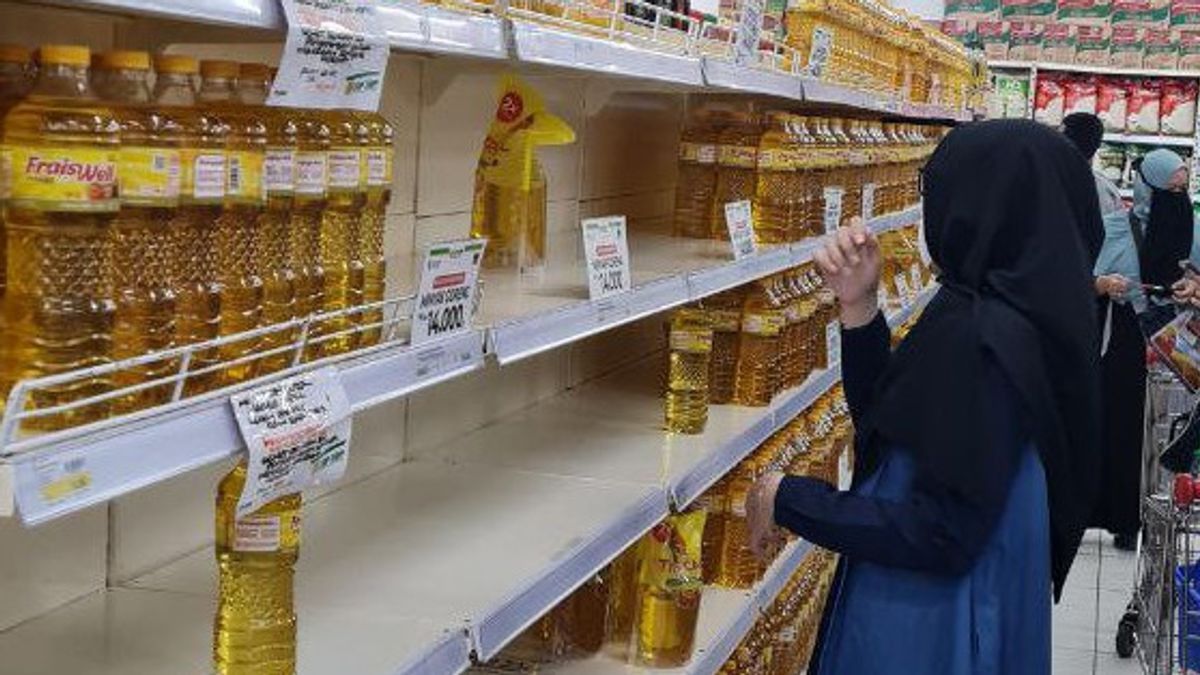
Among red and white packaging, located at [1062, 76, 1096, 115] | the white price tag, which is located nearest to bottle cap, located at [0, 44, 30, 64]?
the white price tag

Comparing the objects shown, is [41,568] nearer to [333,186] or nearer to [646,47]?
[333,186]

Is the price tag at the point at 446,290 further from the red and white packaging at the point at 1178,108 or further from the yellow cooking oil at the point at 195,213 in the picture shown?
the red and white packaging at the point at 1178,108

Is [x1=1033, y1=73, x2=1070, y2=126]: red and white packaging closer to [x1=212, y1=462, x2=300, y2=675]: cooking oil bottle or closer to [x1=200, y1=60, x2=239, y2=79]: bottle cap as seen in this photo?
[x1=212, y1=462, x2=300, y2=675]: cooking oil bottle

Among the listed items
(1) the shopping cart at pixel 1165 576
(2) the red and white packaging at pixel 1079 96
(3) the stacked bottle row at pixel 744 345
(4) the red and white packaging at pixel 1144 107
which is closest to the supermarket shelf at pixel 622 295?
(3) the stacked bottle row at pixel 744 345

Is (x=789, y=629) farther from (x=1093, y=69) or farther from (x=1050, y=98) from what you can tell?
(x=1093, y=69)

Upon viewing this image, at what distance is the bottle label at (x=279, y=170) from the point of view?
147 centimetres

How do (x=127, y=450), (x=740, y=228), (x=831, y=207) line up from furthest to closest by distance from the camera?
(x=831, y=207) < (x=740, y=228) < (x=127, y=450)

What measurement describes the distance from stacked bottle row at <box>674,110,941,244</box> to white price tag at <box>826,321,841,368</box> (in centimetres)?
30

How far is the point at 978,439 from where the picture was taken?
221 cm

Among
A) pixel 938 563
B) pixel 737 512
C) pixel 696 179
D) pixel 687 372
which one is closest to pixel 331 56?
pixel 938 563

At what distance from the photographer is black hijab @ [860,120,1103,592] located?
2.22 m

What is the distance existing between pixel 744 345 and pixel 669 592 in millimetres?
1034

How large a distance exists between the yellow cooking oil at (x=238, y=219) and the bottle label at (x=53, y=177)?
0.67 feet

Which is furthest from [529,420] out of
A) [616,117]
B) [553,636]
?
[616,117]
